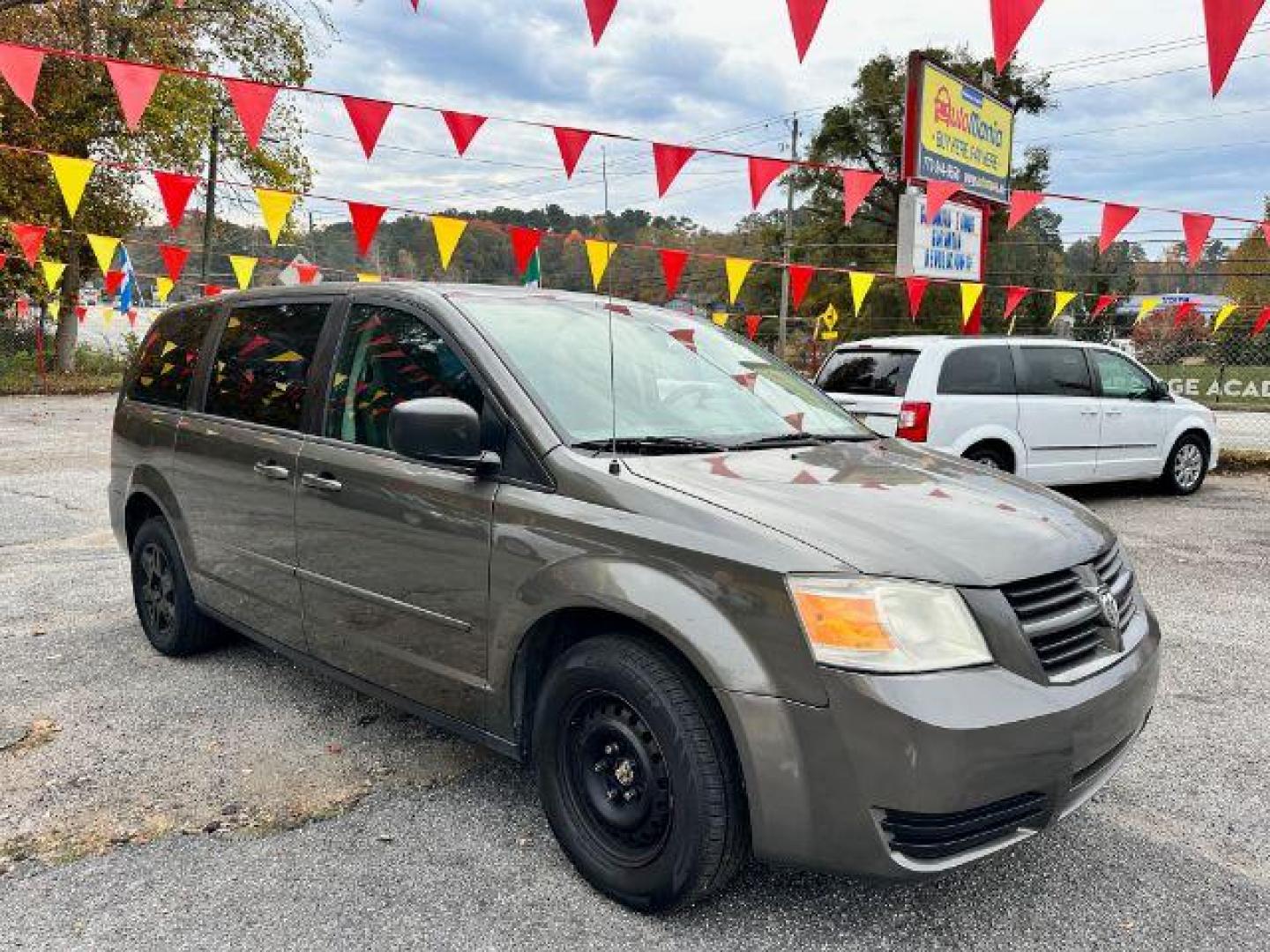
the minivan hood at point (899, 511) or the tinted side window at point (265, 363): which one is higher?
the tinted side window at point (265, 363)

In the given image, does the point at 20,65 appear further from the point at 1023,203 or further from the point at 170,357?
the point at 1023,203

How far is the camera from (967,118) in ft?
48.2

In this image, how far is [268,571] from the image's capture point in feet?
11.8

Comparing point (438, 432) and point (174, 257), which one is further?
point (174, 257)

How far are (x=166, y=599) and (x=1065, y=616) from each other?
3870 mm

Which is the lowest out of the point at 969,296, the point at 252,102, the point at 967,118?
the point at 969,296

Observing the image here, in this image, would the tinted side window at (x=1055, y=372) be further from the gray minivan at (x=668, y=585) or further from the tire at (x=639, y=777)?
the tire at (x=639, y=777)

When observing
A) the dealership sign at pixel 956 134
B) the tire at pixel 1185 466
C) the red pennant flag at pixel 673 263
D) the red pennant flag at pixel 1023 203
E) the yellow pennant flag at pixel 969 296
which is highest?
the dealership sign at pixel 956 134

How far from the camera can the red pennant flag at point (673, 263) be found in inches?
434

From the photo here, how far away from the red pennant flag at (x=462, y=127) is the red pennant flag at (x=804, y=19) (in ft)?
13.8

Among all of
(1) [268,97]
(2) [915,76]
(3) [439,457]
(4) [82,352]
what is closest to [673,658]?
(3) [439,457]

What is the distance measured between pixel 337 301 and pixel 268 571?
1049mm

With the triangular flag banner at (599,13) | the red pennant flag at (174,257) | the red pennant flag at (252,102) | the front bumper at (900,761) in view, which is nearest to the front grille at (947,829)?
the front bumper at (900,761)

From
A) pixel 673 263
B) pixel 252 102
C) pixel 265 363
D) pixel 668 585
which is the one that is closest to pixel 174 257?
pixel 673 263
